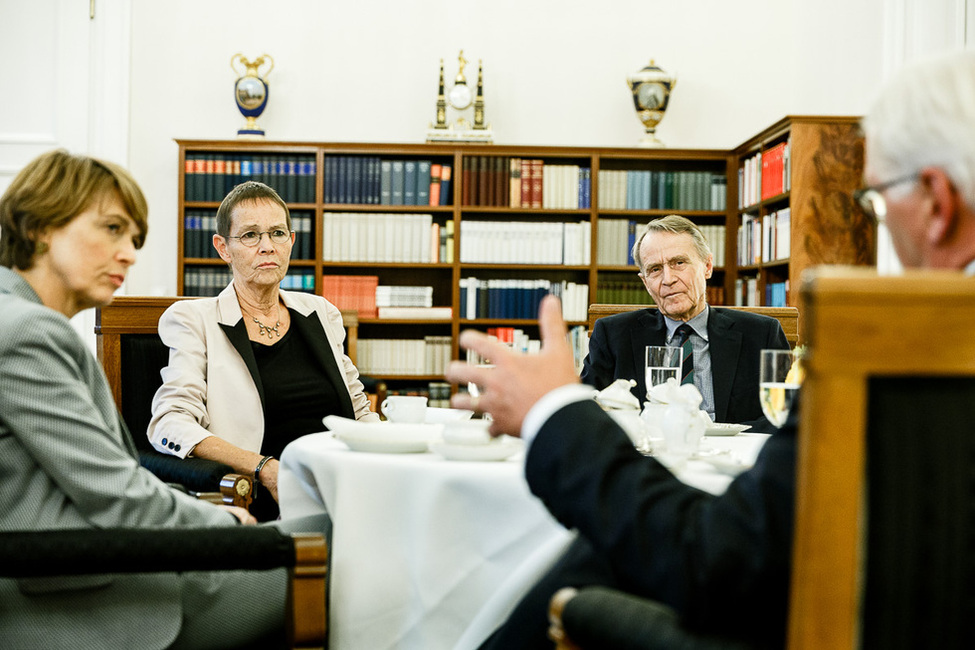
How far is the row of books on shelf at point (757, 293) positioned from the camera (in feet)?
16.1

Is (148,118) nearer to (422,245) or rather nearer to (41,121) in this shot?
(41,121)

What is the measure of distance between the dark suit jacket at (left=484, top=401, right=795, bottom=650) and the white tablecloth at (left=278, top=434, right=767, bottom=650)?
49 cm

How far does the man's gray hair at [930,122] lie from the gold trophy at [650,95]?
15.5 feet

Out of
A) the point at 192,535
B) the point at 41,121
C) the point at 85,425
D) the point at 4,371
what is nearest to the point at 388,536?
the point at 192,535

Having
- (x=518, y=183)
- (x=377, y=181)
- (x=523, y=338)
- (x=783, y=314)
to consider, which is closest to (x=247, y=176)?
(x=377, y=181)

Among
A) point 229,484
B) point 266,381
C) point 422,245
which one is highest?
point 422,245

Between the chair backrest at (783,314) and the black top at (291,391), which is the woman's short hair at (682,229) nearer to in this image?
the chair backrest at (783,314)

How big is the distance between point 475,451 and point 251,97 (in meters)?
4.44

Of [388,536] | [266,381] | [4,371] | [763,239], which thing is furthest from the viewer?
[763,239]

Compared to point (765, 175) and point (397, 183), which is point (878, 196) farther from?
point (397, 183)

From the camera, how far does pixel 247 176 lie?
17.9 ft

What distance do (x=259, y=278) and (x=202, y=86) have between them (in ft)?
11.6

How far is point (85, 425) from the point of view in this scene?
1.27 metres

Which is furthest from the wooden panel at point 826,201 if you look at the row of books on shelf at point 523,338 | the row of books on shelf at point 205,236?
the row of books on shelf at point 205,236
